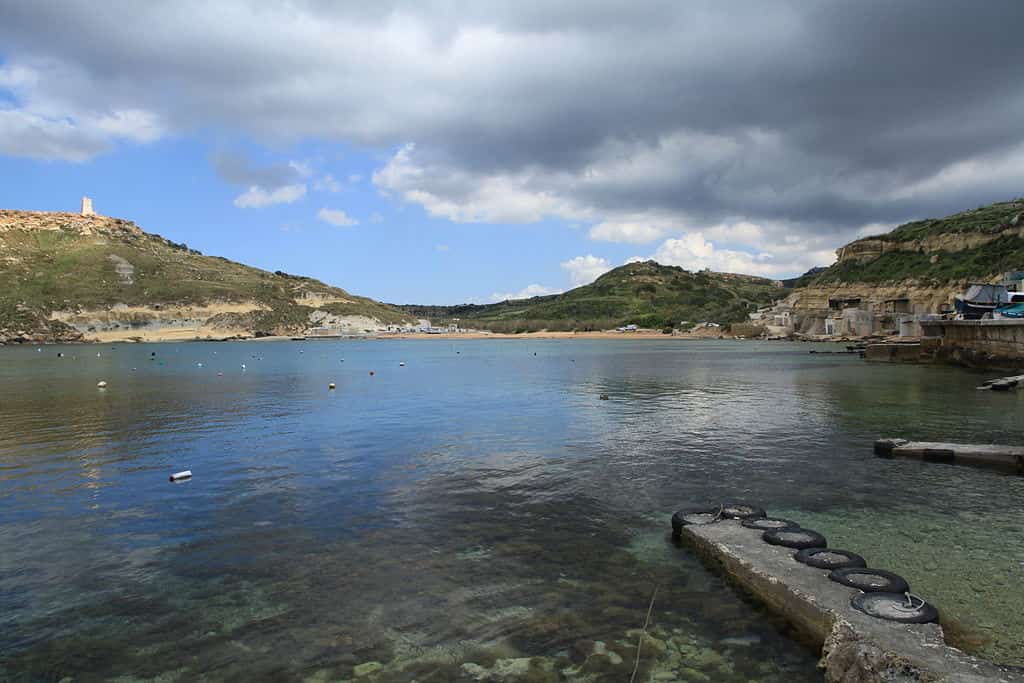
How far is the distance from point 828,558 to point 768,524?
1765 millimetres

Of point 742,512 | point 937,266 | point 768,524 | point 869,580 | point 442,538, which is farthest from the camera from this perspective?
point 937,266

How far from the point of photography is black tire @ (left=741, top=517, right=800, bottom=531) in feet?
35.2

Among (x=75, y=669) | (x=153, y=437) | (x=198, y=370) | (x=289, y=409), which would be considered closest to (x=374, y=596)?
(x=75, y=669)

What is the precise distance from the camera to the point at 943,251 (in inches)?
4058

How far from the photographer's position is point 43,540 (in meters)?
11.2

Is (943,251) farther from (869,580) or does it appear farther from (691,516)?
(869,580)

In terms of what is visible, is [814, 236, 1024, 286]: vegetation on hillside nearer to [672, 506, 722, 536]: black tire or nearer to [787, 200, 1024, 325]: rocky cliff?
[787, 200, 1024, 325]: rocky cliff

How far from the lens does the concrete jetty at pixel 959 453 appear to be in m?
16.4

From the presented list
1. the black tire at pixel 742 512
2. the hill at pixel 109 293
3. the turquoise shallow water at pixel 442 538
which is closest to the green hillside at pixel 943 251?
the turquoise shallow water at pixel 442 538

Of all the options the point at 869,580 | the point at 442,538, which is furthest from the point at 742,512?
the point at 442,538

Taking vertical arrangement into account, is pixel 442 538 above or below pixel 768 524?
below

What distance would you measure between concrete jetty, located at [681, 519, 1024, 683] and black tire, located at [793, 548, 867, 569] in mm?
152

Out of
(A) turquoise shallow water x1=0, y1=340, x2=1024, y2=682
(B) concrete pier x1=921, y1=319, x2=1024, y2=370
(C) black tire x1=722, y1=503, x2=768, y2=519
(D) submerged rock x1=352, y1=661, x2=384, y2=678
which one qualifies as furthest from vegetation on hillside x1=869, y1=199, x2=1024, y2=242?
(D) submerged rock x1=352, y1=661, x2=384, y2=678

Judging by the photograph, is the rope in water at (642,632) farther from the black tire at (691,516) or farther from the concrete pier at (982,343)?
the concrete pier at (982,343)
